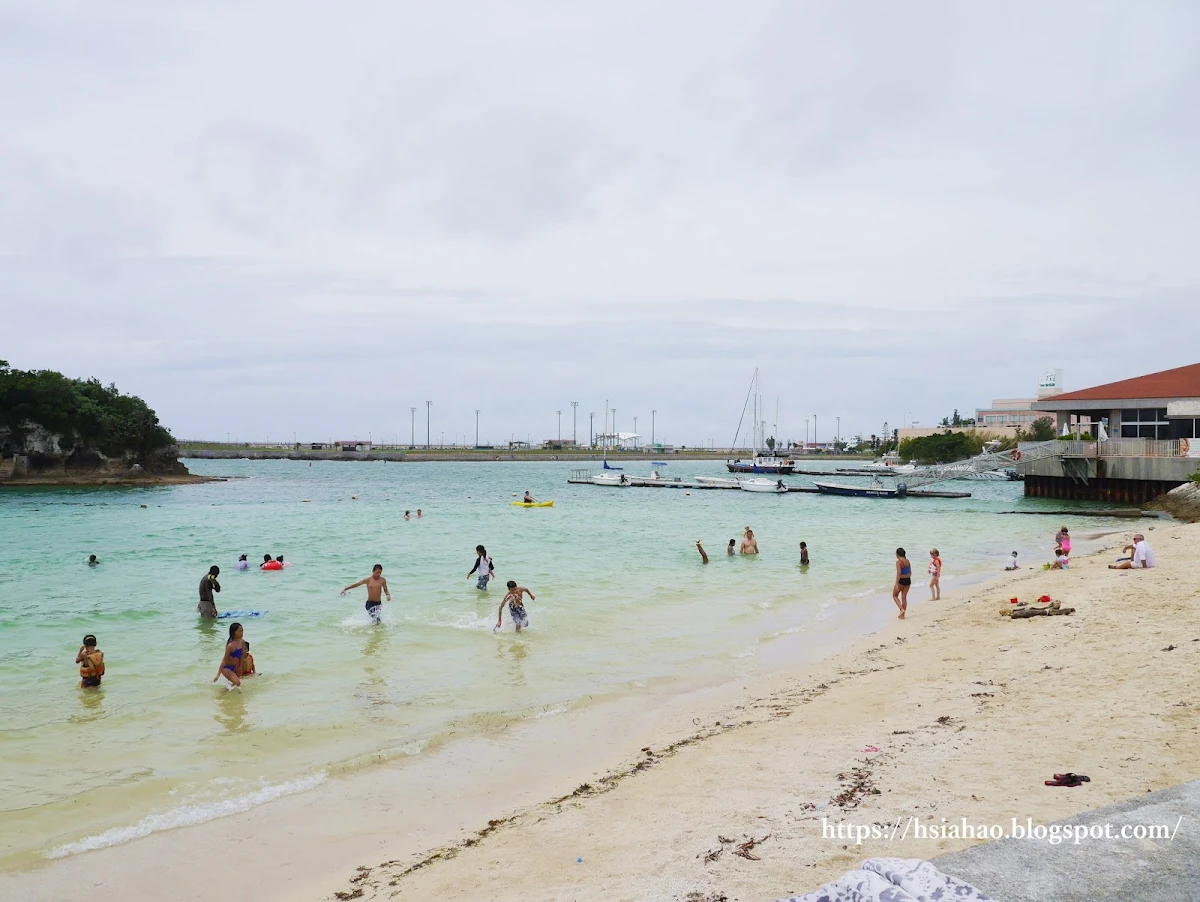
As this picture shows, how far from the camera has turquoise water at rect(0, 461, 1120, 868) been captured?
9891 millimetres

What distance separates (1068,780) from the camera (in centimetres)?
676

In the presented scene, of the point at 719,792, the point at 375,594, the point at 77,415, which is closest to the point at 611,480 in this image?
the point at 77,415

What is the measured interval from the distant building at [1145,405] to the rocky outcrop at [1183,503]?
5.53 m

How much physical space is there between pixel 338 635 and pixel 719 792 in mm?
11712

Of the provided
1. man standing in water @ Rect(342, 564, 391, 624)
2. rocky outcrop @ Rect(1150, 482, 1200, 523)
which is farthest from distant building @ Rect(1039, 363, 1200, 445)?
man standing in water @ Rect(342, 564, 391, 624)

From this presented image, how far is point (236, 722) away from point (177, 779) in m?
2.07

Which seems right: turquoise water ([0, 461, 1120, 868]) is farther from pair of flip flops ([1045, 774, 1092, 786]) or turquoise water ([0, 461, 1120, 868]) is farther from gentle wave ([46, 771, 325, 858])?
pair of flip flops ([1045, 774, 1092, 786])

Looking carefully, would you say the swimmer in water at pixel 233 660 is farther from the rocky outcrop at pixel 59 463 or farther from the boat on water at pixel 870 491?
the rocky outcrop at pixel 59 463

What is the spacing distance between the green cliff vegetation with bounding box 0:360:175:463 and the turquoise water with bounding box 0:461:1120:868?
167ft

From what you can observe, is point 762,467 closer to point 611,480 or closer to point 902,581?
point 611,480

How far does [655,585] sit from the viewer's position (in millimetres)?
24281

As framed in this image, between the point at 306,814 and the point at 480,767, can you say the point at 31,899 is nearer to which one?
the point at 306,814

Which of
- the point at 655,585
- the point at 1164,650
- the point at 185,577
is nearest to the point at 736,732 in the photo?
the point at 1164,650

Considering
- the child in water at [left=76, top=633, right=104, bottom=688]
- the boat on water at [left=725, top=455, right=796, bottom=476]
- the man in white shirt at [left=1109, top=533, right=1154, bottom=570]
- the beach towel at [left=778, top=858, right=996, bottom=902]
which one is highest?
the boat on water at [left=725, top=455, right=796, bottom=476]
